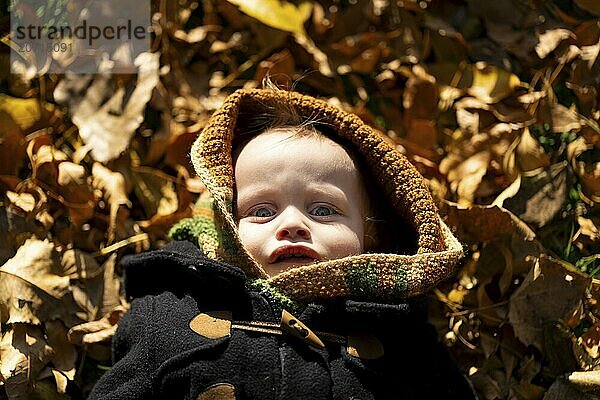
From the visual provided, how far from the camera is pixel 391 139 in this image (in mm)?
2230

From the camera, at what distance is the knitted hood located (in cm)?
177

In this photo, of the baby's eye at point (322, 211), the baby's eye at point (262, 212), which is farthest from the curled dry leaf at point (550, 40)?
the baby's eye at point (262, 212)

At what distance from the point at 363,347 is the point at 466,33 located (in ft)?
3.42

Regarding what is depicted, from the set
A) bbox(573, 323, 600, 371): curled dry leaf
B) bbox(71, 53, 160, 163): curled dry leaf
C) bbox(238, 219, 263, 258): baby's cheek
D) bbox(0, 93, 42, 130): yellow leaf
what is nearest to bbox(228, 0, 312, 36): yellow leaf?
bbox(71, 53, 160, 163): curled dry leaf

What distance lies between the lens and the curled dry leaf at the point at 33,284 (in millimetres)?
1949

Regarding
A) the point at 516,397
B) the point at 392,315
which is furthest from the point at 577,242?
the point at 392,315

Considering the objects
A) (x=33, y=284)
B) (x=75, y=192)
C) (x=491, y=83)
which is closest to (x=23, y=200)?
(x=75, y=192)

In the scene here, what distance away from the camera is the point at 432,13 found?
94.7 inches

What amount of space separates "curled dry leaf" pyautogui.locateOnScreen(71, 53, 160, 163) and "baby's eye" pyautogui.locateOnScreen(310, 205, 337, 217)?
23.5 inches

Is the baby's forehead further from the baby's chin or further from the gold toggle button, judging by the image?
the gold toggle button

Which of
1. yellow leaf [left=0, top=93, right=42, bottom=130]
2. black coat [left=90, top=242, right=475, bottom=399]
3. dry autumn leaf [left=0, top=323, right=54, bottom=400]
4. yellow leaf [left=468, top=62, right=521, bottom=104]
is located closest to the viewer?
black coat [left=90, top=242, right=475, bottom=399]

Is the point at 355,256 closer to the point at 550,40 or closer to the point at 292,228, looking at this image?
the point at 292,228

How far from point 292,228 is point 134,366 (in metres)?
0.42

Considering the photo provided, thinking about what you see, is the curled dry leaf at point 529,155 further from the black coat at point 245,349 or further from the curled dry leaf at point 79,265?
the curled dry leaf at point 79,265
